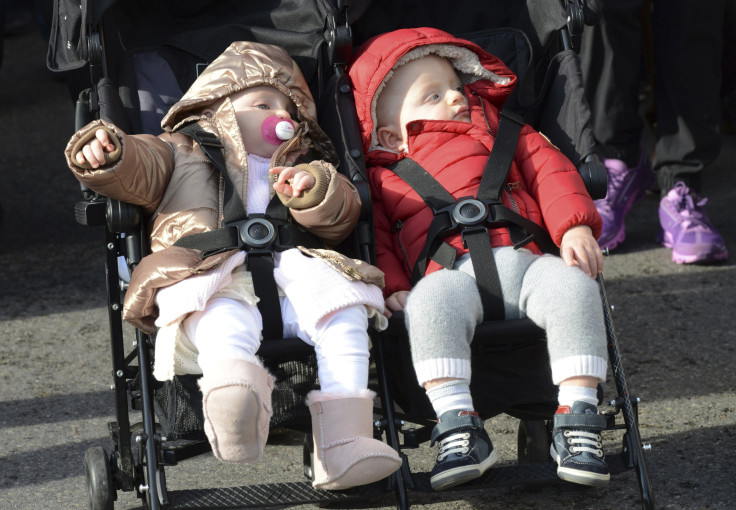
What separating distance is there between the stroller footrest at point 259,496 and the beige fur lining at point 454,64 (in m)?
1.13

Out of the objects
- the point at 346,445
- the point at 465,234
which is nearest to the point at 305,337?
the point at 346,445

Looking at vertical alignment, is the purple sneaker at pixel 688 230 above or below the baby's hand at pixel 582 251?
above

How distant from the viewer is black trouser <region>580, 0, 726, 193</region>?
4.52 metres

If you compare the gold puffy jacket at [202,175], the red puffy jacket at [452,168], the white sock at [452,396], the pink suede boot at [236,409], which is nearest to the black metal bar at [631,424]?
the red puffy jacket at [452,168]

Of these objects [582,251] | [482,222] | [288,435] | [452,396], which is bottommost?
[288,435]

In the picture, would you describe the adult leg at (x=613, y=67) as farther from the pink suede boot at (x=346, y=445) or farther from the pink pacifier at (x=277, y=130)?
the pink suede boot at (x=346, y=445)

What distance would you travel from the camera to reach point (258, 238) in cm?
271

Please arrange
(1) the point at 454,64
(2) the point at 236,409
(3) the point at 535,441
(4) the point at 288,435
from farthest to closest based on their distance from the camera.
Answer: (4) the point at 288,435 → (1) the point at 454,64 → (3) the point at 535,441 → (2) the point at 236,409

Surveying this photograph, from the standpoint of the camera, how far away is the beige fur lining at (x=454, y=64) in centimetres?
322

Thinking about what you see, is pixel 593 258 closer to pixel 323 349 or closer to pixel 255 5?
pixel 323 349

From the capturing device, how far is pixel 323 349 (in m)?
2.52

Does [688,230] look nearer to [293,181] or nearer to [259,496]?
[293,181]

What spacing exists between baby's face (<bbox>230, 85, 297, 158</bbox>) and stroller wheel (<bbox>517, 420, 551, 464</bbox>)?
3.62 feet

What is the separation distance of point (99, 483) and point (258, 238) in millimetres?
775
